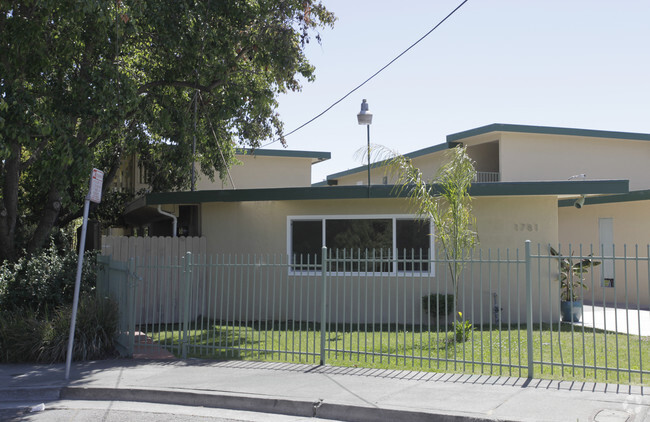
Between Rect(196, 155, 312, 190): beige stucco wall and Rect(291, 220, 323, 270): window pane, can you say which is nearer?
Rect(291, 220, 323, 270): window pane

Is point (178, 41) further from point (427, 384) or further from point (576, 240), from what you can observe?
point (576, 240)

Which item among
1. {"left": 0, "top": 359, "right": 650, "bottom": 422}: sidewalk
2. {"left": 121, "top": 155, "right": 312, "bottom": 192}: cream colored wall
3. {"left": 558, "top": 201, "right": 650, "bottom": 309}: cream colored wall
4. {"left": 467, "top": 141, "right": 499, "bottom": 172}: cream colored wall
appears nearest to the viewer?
{"left": 0, "top": 359, "right": 650, "bottom": 422}: sidewalk

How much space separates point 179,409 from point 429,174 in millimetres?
18704

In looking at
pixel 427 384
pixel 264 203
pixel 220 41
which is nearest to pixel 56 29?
pixel 220 41

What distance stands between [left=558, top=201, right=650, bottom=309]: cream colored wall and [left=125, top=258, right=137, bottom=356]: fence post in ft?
40.6

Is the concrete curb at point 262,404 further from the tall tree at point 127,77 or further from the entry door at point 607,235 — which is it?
the entry door at point 607,235

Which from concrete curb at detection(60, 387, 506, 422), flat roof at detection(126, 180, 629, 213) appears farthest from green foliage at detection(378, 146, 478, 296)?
concrete curb at detection(60, 387, 506, 422)

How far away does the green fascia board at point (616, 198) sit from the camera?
57.1ft

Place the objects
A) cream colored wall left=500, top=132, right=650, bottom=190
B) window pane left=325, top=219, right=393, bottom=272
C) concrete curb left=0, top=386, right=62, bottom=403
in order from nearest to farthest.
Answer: concrete curb left=0, top=386, right=62, bottom=403, window pane left=325, top=219, right=393, bottom=272, cream colored wall left=500, top=132, right=650, bottom=190

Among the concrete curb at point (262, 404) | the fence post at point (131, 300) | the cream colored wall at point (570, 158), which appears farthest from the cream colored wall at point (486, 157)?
the concrete curb at point (262, 404)

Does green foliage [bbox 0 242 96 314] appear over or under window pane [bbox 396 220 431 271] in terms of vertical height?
under

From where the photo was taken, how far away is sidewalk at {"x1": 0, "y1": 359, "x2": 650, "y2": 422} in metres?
6.57

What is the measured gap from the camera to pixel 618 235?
18891 mm

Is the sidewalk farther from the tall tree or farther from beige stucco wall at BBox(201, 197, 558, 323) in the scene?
beige stucco wall at BBox(201, 197, 558, 323)
